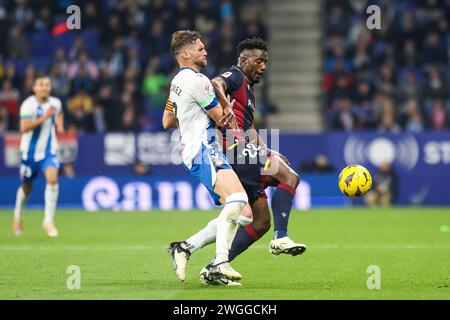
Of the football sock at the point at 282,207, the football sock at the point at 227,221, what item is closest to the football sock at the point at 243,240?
the football sock at the point at 282,207

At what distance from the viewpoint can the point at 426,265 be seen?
11180mm

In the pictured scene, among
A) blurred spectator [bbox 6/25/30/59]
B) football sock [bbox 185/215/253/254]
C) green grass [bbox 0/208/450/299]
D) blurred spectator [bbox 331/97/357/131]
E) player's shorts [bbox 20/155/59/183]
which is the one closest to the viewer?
green grass [bbox 0/208/450/299]

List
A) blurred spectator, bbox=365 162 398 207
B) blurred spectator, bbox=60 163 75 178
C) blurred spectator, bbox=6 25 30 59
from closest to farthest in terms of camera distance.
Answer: blurred spectator, bbox=365 162 398 207
blurred spectator, bbox=60 163 75 178
blurred spectator, bbox=6 25 30 59

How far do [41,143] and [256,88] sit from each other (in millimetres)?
10717

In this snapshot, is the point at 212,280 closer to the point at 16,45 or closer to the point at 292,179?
the point at 292,179

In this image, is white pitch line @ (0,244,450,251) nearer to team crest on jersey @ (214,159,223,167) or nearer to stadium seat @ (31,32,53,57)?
team crest on jersey @ (214,159,223,167)

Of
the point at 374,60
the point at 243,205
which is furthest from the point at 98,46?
the point at 243,205

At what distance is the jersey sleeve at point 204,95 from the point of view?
9.09m

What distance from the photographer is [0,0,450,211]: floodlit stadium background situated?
2167 centimetres

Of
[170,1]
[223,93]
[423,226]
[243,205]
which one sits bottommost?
[423,226]

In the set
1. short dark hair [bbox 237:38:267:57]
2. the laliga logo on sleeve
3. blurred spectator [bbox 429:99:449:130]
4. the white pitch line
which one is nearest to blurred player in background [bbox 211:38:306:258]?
Answer: short dark hair [bbox 237:38:267:57]

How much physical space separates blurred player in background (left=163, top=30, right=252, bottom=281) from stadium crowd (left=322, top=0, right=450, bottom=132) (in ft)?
44.3
